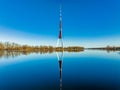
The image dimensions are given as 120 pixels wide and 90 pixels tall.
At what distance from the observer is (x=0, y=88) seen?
470 cm

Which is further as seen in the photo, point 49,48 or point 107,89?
point 49,48

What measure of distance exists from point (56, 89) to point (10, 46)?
190ft

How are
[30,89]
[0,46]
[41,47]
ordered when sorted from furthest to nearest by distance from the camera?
[41,47] < [0,46] < [30,89]

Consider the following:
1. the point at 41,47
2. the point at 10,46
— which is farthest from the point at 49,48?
the point at 10,46

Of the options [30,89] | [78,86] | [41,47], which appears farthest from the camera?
[41,47]

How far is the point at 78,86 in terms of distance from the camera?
4.95 meters

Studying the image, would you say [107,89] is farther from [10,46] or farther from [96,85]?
Result: [10,46]

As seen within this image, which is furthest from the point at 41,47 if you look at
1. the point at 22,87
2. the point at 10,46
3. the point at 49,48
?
the point at 22,87

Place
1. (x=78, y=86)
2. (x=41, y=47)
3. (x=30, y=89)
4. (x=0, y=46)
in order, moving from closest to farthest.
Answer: (x=30, y=89) < (x=78, y=86) < (x=0, y=46) < (x=41, y=47)

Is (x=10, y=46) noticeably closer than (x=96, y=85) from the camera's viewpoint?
No

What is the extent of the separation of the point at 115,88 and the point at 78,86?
3.61 ft

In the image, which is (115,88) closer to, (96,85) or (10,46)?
(96,85)

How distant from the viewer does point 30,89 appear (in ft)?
15.0

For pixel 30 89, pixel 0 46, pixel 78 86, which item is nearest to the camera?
pixel 30 89
